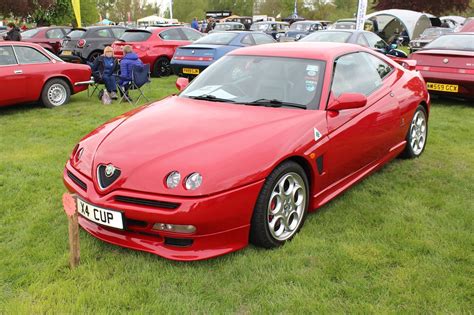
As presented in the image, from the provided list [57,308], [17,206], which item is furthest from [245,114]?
[17,206]

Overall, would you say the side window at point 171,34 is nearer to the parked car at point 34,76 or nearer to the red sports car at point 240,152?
the parked car at point 34,76

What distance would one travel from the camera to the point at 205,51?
35.8ft

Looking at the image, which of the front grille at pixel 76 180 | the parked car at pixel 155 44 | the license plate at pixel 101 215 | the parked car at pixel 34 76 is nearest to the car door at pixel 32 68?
the parked car at pixel 34 76

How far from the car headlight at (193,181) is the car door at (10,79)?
613 centimetres

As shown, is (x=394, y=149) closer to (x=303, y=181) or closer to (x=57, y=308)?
(x=303, y=181)

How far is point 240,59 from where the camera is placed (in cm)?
446

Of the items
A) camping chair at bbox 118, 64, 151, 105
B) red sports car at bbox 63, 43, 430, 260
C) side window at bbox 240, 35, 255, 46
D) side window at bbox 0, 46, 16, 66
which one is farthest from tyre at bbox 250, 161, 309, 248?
side window at bbox 240, 35, 255, 46

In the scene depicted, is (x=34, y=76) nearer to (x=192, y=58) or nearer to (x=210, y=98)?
(x=192, y=58)

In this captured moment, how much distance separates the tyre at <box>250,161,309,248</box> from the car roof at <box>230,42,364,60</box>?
125 cm

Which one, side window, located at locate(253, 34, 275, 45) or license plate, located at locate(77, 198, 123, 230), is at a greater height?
side window, located at locate(253, 34, 275, 45)

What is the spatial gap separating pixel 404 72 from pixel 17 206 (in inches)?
168

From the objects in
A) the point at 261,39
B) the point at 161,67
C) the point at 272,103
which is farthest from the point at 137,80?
the point at 272,103

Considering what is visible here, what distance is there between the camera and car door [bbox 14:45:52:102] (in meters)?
8.13

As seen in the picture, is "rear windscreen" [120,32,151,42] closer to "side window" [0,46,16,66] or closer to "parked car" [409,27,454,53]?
"side window" [0,46,16,66]
